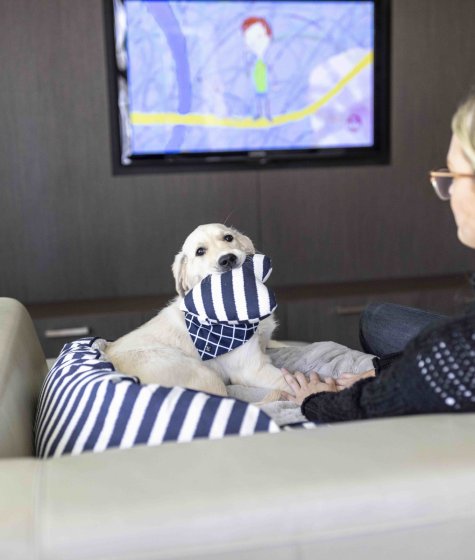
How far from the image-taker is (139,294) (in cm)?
380

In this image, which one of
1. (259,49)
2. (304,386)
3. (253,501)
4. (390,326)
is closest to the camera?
(253,501)

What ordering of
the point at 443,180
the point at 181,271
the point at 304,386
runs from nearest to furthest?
the point at 443,180
the point at 304,386
the point at 181,271

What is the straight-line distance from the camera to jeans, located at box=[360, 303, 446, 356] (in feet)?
6.18

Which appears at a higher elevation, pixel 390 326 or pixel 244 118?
pixel 244 118

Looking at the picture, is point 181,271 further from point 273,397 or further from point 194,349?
point 273,397

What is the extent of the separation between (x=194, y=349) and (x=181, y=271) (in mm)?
293

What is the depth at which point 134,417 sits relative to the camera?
106 centimetres

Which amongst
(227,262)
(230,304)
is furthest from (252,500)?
(227,262)

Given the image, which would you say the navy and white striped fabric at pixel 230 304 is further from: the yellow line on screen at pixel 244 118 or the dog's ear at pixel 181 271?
the yellow line on screen at pixel 244 118

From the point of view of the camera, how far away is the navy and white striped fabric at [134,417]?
102cm

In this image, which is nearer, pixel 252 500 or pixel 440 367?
pixel 252 500

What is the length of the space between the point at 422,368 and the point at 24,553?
0.55 m

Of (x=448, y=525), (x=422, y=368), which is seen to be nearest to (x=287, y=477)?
(x=448, y=525)

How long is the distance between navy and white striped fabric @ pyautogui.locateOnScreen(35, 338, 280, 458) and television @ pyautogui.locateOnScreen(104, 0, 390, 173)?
262 centimetres
